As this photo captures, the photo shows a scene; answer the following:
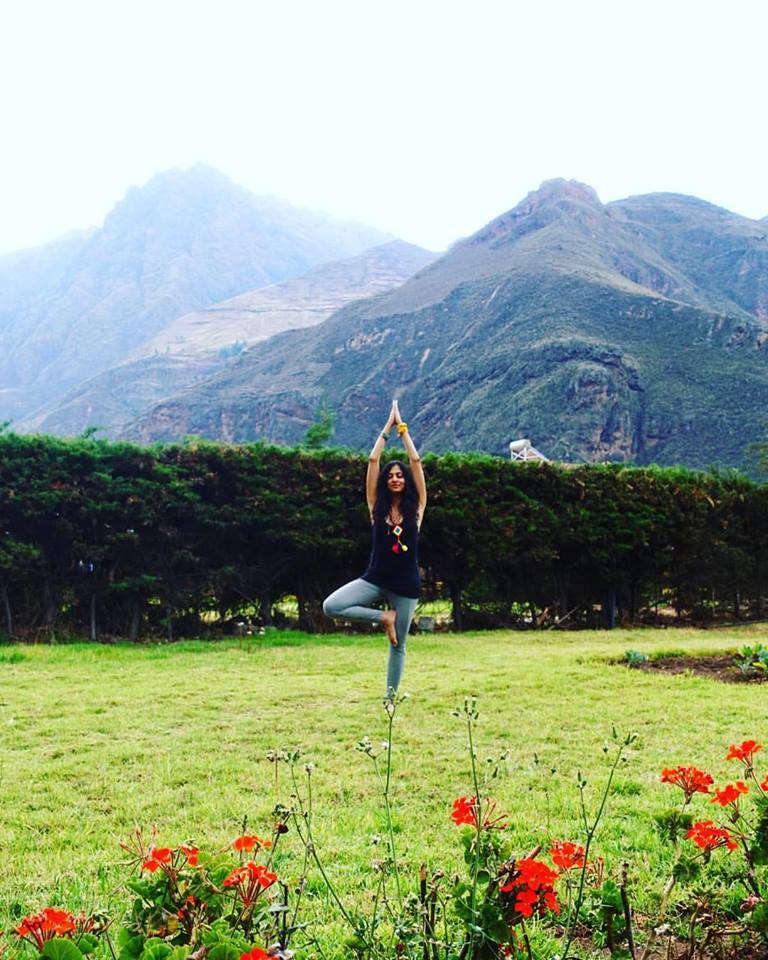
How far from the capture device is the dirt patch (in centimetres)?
711

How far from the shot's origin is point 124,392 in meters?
114

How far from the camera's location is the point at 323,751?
14.4ft

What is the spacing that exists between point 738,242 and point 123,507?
112m

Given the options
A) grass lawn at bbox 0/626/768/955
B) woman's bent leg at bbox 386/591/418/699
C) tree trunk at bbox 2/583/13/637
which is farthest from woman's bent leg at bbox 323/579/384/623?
tree trunk at bbox 2/583/13/637

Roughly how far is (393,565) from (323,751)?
1.30m

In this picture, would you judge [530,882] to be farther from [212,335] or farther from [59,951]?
[212,335]

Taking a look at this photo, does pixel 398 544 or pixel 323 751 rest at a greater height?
pixel 398 544

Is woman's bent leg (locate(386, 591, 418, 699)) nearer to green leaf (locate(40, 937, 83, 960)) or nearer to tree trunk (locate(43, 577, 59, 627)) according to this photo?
green leaf (locate(40, 937, 83, 960))

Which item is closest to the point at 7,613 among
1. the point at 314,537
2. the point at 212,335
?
the point at 314,537

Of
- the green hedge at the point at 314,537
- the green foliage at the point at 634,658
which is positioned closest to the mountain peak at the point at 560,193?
the green hedge at the point at 314,537

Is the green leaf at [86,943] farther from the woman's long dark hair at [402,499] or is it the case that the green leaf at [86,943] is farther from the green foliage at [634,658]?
the green foliage at [634,658]

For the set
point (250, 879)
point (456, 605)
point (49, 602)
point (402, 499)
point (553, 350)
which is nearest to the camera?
point (250, 879)

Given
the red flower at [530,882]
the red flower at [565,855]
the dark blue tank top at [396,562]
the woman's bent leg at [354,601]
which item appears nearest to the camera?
A: the red flower at [530,882]

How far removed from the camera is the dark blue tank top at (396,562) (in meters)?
5.04
